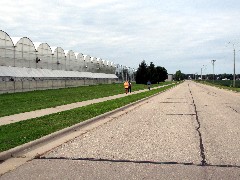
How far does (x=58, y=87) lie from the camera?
49062 mm

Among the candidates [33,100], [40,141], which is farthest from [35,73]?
[40,141]

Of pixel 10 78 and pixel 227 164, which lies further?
pixel 10 78

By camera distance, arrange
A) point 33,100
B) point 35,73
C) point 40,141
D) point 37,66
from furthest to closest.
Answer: point 37,66, point 35,73, point 33,100, point 40,141

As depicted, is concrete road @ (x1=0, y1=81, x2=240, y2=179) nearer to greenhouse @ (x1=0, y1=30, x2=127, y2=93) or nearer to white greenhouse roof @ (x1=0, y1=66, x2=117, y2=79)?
greenhouse @ (x1=0, y1=30, x2=127, y2=93)

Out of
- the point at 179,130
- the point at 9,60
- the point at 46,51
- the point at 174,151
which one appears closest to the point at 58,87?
the point at 46,51

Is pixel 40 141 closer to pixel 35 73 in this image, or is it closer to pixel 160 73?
pixel 35 73

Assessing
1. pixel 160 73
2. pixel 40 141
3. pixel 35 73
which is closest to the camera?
pixel 40 141

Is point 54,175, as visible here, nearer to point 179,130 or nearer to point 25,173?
point 25,173

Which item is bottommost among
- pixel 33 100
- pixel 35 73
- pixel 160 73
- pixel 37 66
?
pixel 33 100

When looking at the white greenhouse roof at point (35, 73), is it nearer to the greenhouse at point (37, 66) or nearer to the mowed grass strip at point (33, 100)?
the greenhouse at point (37, 66)

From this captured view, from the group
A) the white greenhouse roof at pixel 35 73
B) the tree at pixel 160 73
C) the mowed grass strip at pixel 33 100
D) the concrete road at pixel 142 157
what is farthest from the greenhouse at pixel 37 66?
the tree at pixel 160 73

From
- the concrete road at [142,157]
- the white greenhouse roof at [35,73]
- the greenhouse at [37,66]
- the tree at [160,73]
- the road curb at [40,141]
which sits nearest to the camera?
the concrete road at [142,157]

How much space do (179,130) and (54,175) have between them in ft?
20.0

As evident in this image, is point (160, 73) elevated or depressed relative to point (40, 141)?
elevated
